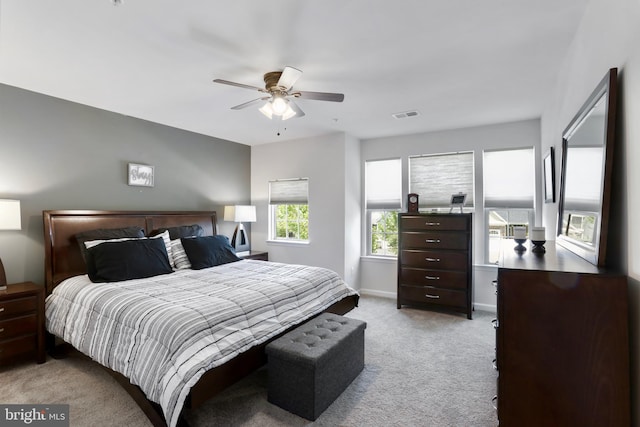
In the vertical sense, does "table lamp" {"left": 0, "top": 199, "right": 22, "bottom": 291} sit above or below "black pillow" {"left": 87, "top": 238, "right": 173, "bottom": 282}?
above

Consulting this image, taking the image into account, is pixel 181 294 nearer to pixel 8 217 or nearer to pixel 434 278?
pixel 8 217

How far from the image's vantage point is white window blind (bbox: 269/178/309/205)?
17.3ft

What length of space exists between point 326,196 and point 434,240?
5.67 ft

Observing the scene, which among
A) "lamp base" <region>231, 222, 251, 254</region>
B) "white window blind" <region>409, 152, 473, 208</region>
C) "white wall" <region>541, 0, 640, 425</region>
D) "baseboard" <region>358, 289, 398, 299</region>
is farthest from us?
"lamp base" <region>231, 222, 251, 254</region>

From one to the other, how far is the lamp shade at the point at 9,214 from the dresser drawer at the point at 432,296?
4.31 metres

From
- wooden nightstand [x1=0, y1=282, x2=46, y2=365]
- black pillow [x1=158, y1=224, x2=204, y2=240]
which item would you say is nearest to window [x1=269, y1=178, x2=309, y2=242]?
black pillow [x1=158, y1=224, x2=204, y2=240]

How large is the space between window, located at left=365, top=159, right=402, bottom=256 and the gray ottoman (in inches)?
112

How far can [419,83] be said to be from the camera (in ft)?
9.76

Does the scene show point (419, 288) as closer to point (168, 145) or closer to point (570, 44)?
point (570, 44)

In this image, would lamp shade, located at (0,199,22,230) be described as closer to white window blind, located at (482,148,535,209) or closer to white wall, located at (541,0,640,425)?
white wall, located at (541,0,640,425)

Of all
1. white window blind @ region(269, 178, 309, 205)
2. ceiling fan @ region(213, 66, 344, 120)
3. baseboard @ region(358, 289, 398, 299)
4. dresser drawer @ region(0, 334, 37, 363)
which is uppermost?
ceiling fan @ region(213, 66, 344, 120)

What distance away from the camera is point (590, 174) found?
1656 mm

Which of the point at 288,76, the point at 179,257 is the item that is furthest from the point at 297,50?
the point at 179,257

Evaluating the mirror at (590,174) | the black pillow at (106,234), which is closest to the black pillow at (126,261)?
the black pillow at (106,234)
